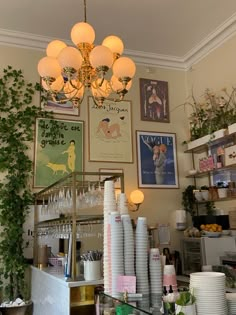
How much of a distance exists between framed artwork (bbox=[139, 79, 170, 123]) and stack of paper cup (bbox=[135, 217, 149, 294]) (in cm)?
343

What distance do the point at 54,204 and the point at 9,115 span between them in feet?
5.52

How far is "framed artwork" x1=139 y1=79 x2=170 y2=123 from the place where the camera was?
5.34 m

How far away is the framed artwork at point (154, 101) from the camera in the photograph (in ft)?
17.5

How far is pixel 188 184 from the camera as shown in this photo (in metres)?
5.30

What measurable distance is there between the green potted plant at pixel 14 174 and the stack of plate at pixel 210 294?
2792 millimetres

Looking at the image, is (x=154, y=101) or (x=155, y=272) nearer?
(x=155, y=272)

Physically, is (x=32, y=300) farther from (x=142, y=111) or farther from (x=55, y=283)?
(x=142, y=111)

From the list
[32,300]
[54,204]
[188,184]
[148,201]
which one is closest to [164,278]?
[54,204]

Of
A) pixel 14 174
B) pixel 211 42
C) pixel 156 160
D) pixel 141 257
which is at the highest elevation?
pixel 211 42

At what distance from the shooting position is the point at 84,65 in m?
2.92

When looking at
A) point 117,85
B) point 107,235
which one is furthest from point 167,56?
point 107,235

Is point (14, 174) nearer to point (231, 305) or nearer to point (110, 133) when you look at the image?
point (110, 133)

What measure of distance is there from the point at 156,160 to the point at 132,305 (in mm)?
3576

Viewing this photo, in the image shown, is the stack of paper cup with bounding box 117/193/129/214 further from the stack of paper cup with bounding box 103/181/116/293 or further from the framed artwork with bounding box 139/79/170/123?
the framed artwork with bounding box 139/79/170/123
